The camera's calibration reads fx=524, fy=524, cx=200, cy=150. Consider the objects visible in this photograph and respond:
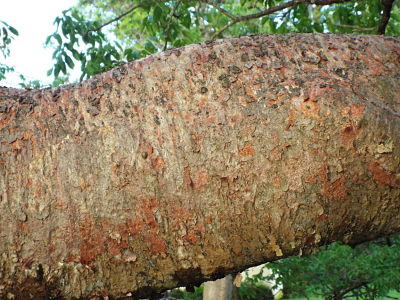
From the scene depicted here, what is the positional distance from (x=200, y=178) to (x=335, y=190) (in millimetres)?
289

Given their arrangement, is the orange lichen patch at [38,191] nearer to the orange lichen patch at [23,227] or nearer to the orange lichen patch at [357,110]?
the orange lichen patch at [23,227]

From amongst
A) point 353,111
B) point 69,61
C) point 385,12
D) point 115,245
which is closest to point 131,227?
point 115,245

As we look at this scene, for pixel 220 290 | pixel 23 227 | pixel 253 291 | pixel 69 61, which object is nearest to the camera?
pixel 23 227

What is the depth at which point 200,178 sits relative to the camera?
109cm

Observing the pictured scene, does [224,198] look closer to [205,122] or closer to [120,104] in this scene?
[205,122]

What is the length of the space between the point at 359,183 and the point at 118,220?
0.52 metres

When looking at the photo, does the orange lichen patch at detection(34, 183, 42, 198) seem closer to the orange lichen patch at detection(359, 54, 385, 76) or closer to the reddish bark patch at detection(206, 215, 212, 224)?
the reddish bark patch at detection(206, 215, 212, 224)

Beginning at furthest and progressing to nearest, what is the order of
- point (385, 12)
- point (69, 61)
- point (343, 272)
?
point (343, 272) < point (69, 61) < point (385, 12)

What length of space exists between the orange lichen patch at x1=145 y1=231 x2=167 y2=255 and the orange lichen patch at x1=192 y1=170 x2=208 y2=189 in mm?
137

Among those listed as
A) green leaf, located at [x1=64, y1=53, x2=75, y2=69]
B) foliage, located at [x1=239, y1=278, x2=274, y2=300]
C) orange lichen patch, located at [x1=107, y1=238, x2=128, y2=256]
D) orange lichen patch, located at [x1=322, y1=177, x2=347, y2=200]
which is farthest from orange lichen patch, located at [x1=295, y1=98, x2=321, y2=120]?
foliage, located at [x1=239, y1=278, x2=274, y2=300]

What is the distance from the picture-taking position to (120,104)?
3.77ft

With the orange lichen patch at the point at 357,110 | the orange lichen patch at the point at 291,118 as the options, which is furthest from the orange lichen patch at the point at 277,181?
the orange lichen patch at the point at 357,110

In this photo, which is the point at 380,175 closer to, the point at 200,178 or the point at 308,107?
the point at 308,107

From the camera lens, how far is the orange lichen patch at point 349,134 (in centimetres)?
112
